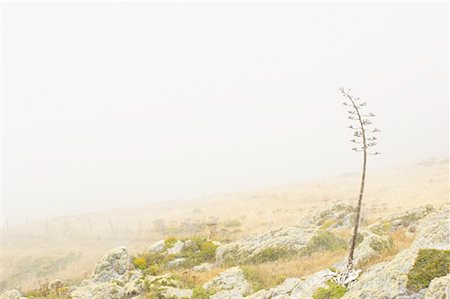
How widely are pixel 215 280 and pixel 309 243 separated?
6.64m

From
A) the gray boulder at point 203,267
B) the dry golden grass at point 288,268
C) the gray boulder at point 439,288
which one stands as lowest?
the gray boulder at point 203,267

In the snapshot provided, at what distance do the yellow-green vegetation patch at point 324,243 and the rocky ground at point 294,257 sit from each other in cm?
5

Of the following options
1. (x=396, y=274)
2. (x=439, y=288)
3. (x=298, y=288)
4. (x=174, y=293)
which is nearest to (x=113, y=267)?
(x=174, y=293)

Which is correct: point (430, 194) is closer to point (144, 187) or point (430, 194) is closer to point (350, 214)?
point (350, 214)

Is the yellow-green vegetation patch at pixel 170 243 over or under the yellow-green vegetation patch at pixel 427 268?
under

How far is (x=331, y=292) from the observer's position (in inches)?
507

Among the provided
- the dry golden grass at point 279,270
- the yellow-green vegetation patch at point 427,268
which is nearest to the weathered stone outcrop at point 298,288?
the dry golden grass at point 279,270

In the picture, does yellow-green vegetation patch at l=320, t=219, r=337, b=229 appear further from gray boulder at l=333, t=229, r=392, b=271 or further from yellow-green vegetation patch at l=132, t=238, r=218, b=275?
gray boulder at l=333, t=229, r=392, b=271

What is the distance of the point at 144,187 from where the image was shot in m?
160

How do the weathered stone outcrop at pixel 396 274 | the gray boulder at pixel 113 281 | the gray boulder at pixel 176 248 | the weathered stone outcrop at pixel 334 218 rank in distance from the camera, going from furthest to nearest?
the weathered stone outcrop at pixel 334 218 < the gray boulder at pixel 176 248 < the gray boulder at pixel 113 281 < the weathered stone outcrop at pixel 396 274

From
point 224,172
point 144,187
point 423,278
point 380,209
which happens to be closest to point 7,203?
point 144,187

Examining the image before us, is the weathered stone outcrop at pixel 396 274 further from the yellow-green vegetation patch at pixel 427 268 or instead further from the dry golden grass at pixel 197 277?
the dry golden grass at pixel 197 277

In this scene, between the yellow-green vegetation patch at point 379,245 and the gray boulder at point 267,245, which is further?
the gray boulder at point 267,245

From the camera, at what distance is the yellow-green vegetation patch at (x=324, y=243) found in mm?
22031
